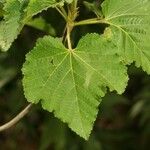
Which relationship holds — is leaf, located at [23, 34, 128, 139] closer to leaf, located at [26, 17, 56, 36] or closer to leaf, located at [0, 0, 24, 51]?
leaf, located at [0, 0, 24, 51]

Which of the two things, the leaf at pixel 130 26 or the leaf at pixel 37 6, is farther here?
the leaf at pixel 130 26

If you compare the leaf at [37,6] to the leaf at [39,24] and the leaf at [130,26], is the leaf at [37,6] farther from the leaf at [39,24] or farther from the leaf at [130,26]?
the leaf at [39,24]

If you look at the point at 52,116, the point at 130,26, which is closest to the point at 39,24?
the point at 130,26

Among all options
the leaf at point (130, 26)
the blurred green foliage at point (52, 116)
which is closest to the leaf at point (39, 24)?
the leaf at point (130, 26)

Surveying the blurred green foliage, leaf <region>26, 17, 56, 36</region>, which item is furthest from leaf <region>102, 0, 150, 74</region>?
the blurred green foliage

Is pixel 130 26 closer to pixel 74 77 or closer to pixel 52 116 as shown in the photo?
pixel 74 77

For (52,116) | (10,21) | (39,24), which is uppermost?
(10,21)
